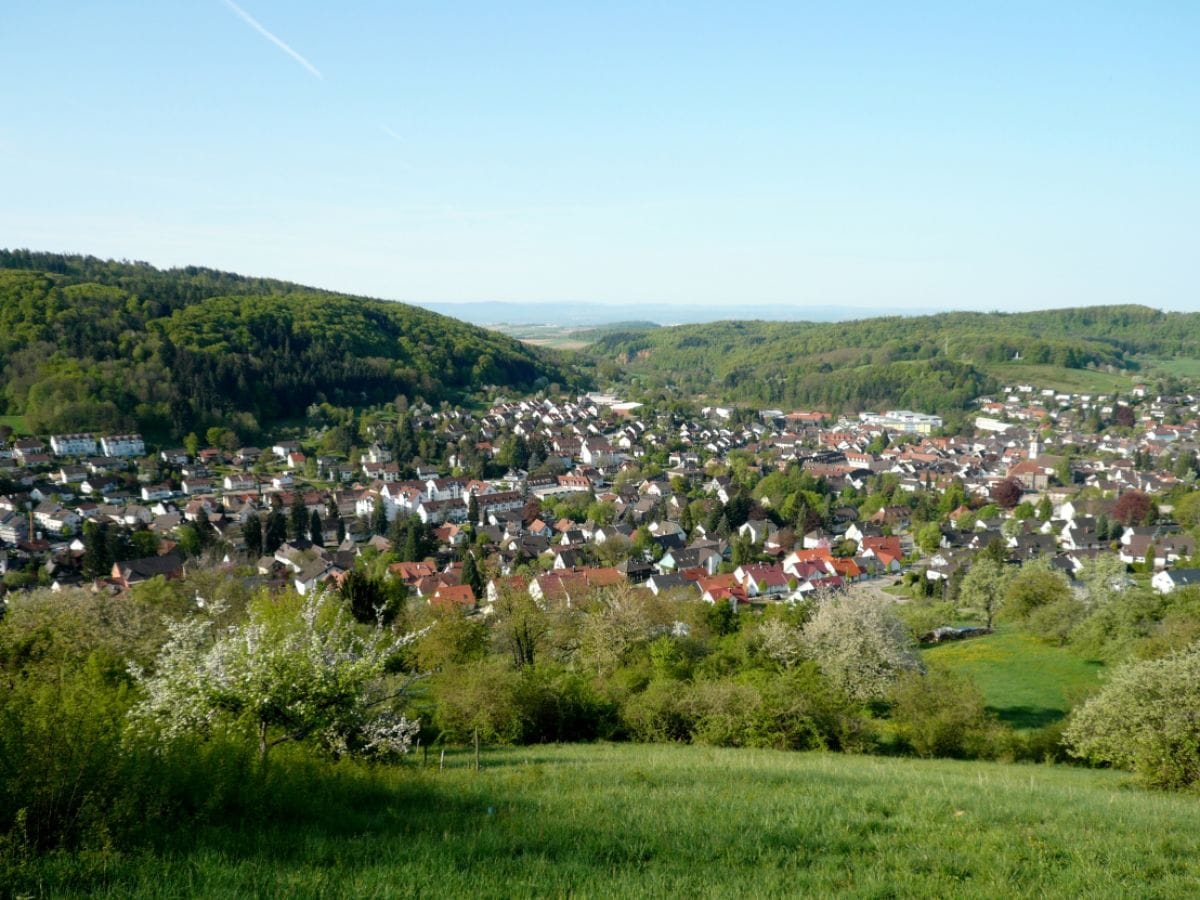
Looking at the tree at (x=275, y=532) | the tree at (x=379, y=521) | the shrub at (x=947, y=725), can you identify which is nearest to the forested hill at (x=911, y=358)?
the tree at (x=379, y=521)

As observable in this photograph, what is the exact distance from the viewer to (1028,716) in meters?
24.7

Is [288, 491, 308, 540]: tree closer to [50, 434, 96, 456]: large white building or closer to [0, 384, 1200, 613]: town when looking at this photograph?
[0, 384, 1200, 613]: town

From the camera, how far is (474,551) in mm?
53969

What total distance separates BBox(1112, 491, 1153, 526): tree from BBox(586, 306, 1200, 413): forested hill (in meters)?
67.5

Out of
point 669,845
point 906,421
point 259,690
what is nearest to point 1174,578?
point 669,845

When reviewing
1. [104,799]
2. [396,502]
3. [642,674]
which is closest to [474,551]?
[396,502]

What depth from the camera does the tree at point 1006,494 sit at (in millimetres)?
68562

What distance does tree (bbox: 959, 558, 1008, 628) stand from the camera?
126ft

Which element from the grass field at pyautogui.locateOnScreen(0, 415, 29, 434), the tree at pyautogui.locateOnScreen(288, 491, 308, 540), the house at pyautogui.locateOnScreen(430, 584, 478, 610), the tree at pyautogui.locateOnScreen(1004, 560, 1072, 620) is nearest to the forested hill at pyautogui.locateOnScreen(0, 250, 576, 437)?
the grass field at pyautogui.locateOnScreen(0, 415, 29, 434)

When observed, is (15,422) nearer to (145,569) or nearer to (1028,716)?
(145,569)

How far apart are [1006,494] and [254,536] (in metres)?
62.0

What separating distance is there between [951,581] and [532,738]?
34.3 metres

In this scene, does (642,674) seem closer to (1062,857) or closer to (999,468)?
(1062,857)

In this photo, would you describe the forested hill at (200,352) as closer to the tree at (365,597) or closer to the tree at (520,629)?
the tree at (365,597)
